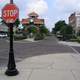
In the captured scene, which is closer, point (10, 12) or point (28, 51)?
point (10, 12)

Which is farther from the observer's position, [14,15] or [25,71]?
[25,71]

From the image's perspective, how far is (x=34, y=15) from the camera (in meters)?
129

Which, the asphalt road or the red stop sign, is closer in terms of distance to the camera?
the red stop sign

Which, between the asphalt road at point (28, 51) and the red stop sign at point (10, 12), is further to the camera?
the asphalt road at point (28, 51)

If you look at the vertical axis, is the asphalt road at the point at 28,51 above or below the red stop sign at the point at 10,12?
below

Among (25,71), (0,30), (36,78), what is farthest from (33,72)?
(0,30)

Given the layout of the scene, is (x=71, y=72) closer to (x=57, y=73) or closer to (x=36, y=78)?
(x=57, y=73)

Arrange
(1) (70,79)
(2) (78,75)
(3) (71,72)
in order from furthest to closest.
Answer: (3) (71,72), (2) (78,75), (1) (70,79)

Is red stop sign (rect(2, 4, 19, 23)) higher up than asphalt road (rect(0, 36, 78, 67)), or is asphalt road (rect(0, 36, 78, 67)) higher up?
red stop sign (rect(2, 4, 19, 23))

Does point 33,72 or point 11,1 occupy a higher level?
point 11,1

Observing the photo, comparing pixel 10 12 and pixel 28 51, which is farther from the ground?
pixel 10 12

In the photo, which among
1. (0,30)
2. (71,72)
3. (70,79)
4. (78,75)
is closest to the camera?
(70,79)

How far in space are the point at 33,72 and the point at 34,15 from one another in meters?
118

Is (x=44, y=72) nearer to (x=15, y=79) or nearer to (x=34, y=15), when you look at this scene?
(x=15, y=79)
